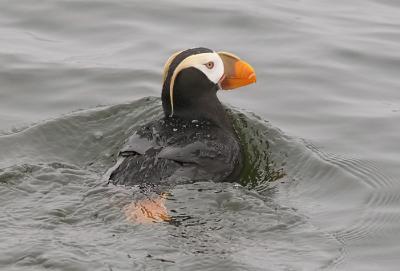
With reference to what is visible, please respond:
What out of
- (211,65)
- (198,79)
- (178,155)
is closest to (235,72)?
(211,65)

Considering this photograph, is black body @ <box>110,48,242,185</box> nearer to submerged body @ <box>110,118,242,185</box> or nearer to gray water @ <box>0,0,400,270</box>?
submerged body @ <box>110,118,242,185</box>

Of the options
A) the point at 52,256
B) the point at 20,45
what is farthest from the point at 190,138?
the point at 20,45

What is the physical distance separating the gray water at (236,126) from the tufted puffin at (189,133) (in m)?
0.18

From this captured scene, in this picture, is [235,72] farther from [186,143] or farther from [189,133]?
[186,143]

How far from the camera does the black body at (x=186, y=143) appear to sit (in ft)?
Answer: 24.4

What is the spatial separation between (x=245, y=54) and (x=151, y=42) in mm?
1172

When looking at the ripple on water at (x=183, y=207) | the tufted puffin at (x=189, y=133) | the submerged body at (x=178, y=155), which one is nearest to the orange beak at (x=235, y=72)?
the tufted puffin at (x=189, y=133)

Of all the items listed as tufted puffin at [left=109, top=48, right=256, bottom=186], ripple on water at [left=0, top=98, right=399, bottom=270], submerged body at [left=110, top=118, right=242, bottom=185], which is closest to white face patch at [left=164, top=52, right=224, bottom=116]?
tufted puffin at [left=109, top=48, right=256, bottom=186]

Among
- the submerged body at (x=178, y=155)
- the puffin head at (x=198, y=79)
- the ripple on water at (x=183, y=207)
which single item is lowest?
the ripple on water at (x=183, y=207)

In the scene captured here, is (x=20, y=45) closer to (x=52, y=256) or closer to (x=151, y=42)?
(x=151, y=42)

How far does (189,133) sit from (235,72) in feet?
2.68

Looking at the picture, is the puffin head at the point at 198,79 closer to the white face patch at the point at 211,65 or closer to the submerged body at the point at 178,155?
the white face patch at the point at 211,65

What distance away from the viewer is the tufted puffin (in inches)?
293

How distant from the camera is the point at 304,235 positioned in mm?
6887
